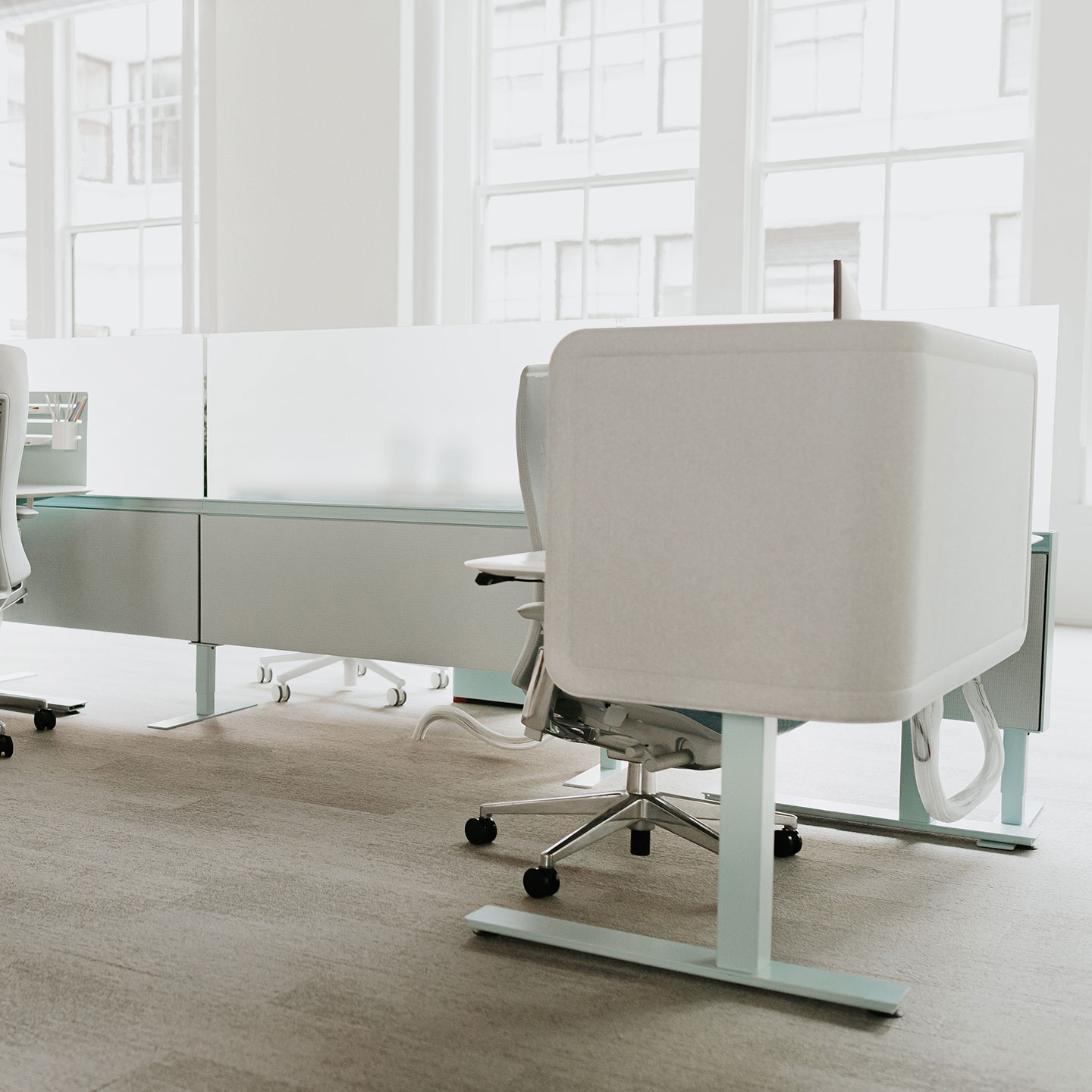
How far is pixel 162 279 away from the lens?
9336 mm

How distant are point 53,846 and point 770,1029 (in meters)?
1.70

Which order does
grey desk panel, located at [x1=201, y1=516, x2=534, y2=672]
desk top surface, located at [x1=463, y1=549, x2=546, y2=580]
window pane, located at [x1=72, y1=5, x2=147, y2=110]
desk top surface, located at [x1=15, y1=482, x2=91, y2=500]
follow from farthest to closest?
1. window pane, located at [x1=72, y1=5, x2=147, y2=110]
2. desk top surface, located at [x1=15, y1=482, x2=91, y2=500]
3. grey desk panel, located at [x1=201, y1=516, x2=534, y2=672]
4. desk top surface, located at [x1=463, y1=549, x2=546, y2=580]

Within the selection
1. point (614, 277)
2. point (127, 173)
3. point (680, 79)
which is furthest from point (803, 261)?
point (127, 173)

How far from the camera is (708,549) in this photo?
71.5 inches

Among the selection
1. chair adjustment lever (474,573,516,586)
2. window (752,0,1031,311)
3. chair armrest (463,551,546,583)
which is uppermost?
window (752,0,1031,311)

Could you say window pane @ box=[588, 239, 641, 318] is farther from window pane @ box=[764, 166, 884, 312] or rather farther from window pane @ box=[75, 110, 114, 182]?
window pane @ box=[75, 110, 114, 182]

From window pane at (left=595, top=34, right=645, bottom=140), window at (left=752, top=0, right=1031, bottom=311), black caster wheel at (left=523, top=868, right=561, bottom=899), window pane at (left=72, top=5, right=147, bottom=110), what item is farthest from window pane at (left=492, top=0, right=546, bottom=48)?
black caster wheel at (left=523, top=868, right=561, bottom=899)

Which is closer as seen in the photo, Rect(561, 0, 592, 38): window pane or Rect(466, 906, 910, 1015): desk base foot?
Rect(466, 906, 910, 1015): desk base foot

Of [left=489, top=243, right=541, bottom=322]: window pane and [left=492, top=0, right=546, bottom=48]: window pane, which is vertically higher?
[left=492, top=0, right=546, bottom=48]: window pane

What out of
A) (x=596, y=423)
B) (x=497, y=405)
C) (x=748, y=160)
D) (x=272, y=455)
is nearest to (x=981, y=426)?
(x=596, y=423)

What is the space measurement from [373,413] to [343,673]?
151 cm

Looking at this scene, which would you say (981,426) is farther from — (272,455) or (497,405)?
(272,455)

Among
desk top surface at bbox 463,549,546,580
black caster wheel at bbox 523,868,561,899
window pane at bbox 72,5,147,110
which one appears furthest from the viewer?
window pane at bbox 72,5,147,110

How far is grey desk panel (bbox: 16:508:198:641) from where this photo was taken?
3.99 metres
